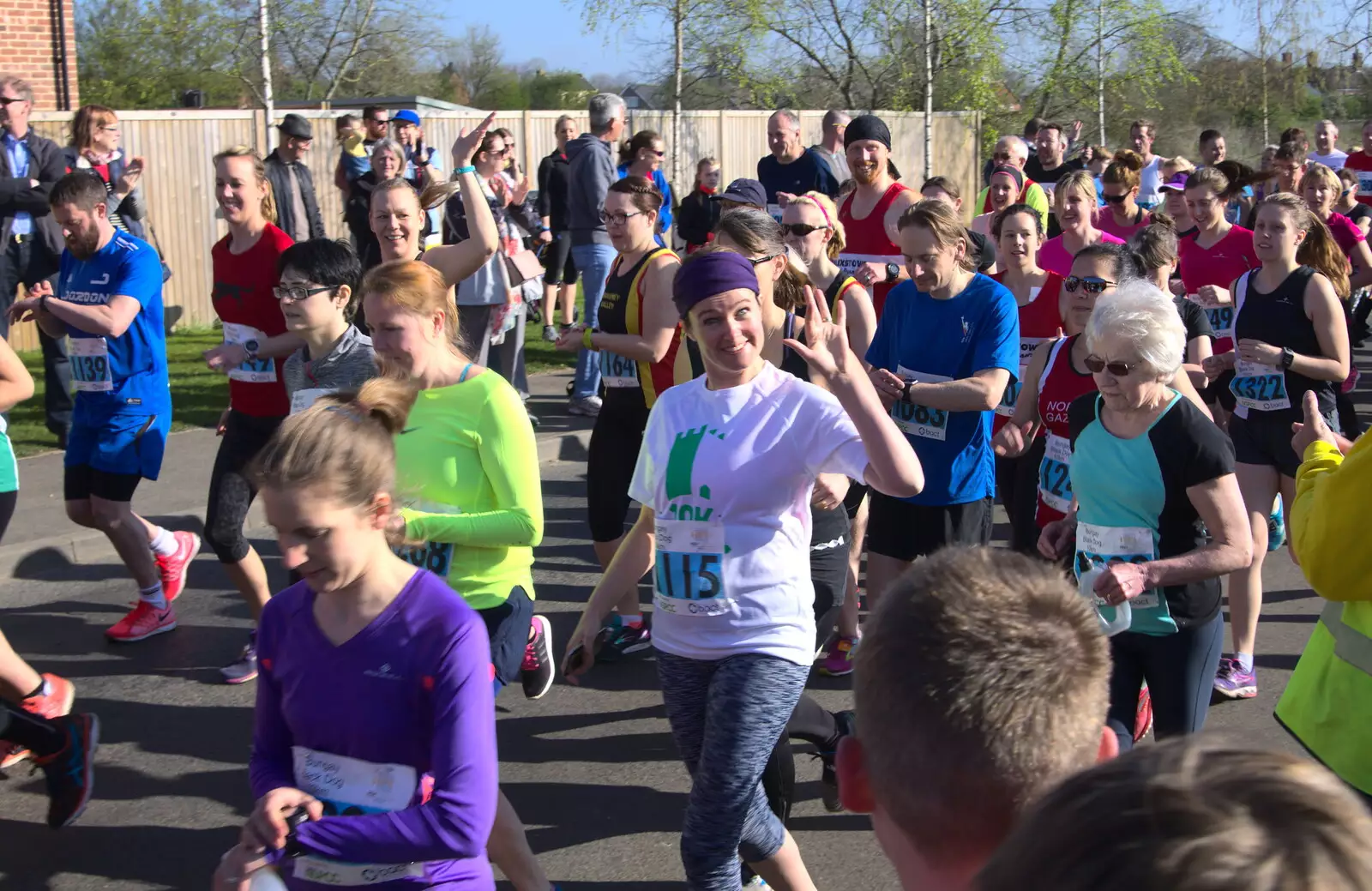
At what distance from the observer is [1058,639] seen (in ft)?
5.20

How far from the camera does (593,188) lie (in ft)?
38.5

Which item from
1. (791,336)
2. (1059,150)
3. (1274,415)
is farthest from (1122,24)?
(791,336)

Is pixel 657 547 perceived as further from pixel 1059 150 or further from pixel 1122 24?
pixel 1122 24

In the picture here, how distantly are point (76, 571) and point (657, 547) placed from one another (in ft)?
Answer: 16.5

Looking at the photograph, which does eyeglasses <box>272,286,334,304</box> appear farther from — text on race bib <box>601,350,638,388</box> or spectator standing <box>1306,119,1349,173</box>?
spectator standing <box>1306,119,1349,173</box>

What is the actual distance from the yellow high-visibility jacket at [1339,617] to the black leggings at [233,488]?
390cm

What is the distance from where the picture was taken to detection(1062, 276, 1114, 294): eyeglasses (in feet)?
18.1

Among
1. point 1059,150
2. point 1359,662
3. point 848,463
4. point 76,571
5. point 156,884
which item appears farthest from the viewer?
point 1059,150

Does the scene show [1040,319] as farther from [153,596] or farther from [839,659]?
[153,596]

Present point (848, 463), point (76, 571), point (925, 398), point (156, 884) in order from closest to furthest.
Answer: point (848, 463) < point (156, 884) < point (925, 398) < point (76, 571)

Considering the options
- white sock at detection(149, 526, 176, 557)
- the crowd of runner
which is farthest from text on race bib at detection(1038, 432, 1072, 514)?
white sock at detection(149, 526, 176, 557)

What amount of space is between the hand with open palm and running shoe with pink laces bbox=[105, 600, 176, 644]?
407cm

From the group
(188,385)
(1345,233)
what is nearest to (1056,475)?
(1345,233)

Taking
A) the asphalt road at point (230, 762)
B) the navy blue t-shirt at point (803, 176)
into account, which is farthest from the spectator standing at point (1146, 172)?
the asphalt road at point (230, 762)
